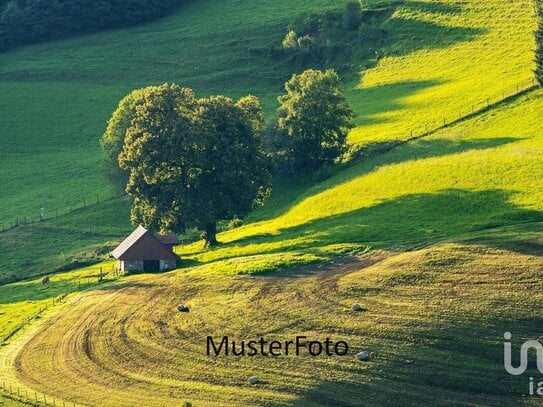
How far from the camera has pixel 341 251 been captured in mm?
105375

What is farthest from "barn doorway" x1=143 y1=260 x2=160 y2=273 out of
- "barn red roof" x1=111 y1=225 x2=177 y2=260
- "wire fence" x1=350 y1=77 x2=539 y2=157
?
"wire fence" x1=350 y1=77 x2=539 y2=157

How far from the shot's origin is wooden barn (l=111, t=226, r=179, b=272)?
115 meters

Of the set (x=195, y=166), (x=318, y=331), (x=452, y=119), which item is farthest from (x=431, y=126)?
(x=318, y=331)

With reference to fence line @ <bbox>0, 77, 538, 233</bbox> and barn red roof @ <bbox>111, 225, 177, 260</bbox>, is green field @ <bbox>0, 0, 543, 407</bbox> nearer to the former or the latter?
fence line @ <bbox>0, 77, 538, 233</bbox>

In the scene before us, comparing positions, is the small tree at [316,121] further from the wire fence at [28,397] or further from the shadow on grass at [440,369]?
the wire fence at [28,397]

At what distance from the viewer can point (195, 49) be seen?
18900 centimetres

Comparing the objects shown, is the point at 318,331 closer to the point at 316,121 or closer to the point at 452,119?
the point at 316,121

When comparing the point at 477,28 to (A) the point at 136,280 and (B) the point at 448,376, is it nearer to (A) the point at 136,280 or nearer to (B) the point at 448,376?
(A) the point at 136,280

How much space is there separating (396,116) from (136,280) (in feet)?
154

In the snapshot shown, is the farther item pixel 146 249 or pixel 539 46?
pixel 539 46

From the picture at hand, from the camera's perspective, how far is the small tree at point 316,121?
13775cm

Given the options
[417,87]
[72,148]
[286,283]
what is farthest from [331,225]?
[72,148]

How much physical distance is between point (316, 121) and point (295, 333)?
5024 centimetres

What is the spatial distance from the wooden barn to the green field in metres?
2.12
